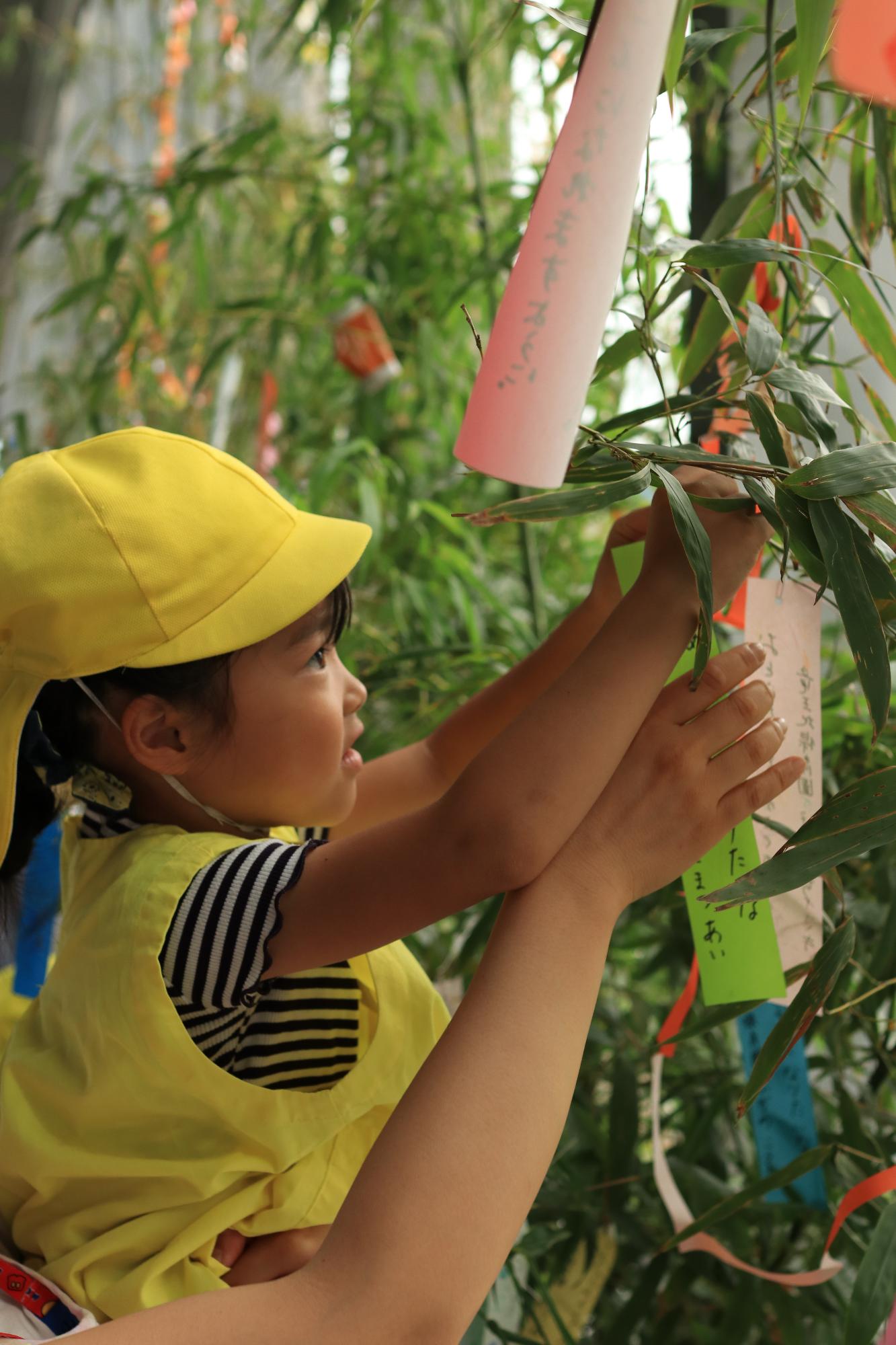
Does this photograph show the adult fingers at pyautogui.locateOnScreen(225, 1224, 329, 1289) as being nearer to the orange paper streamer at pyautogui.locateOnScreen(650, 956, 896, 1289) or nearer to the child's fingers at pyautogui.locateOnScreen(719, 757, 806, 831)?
the orange paper streamer at pyautogui.locateOnScreen(650, 956, 896, 1289)

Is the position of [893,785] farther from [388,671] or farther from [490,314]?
[490,314]

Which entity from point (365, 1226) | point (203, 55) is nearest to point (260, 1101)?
point (365, 1226)

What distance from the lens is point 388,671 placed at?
3.23ft

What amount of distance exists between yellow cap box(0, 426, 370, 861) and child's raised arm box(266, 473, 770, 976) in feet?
0.52

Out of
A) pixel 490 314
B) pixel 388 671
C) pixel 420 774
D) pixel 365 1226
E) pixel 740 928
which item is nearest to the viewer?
pixel 365 1226

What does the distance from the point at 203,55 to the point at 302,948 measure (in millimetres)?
2086

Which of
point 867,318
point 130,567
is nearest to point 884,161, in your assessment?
point 867,318

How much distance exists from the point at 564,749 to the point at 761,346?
6.9 inches

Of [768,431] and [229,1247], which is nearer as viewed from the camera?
[768,431]

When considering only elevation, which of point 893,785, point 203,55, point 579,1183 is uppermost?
point 203,55

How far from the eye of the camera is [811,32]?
1.37ft

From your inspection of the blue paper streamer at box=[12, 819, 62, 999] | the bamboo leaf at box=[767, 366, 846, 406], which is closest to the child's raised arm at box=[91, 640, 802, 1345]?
the bamboo leaf at box=[767, 366, 846, 406]

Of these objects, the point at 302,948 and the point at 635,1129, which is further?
the point at 635,1129

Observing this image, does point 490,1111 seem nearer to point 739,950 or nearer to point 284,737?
point 739,950
